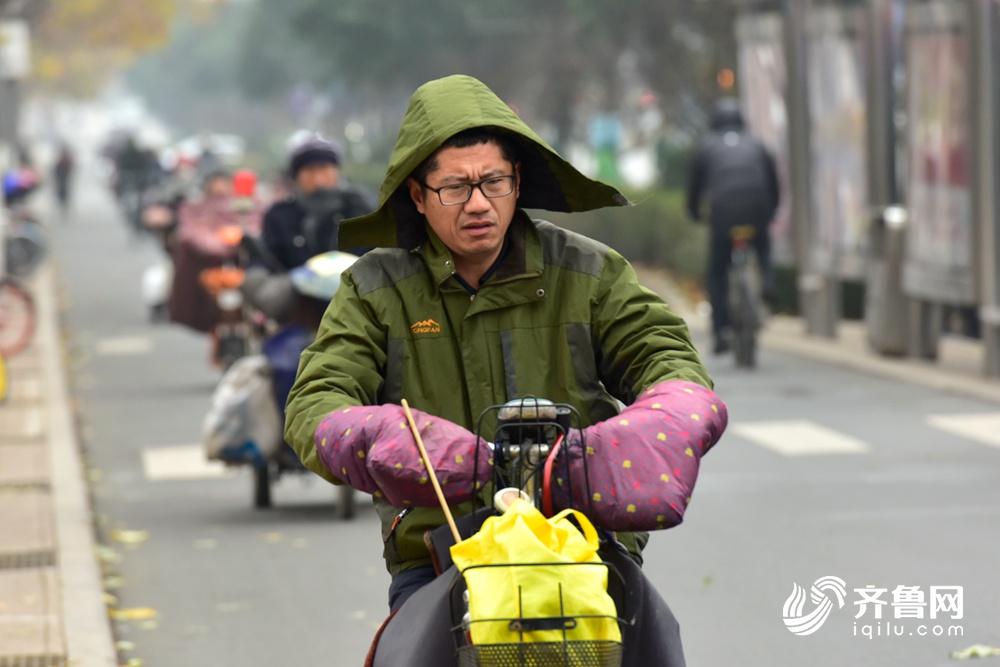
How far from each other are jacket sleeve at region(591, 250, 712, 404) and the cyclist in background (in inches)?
525

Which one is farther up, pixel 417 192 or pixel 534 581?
pixel 417 192

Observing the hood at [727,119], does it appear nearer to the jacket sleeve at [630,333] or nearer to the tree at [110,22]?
the jacket sleeve at [630,333]

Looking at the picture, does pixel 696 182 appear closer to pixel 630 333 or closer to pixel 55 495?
pixel 55 495

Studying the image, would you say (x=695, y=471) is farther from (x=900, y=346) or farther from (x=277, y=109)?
(x=277, y=109)

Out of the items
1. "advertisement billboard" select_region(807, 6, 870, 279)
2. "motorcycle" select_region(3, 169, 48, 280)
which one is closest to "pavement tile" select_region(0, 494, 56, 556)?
"advertisement billboard" select_region(807, 6, 870, 279)

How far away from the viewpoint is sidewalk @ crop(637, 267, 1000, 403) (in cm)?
1558

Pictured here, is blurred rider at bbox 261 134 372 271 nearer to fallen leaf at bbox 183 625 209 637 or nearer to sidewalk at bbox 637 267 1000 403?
fallen leaf at bbox 183 625 209 637

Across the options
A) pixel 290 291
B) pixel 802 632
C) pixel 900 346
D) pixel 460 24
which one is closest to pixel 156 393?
pixel 900 346

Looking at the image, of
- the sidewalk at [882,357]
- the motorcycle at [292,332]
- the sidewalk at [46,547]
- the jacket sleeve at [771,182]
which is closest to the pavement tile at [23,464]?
the sidewalk at [46,547]

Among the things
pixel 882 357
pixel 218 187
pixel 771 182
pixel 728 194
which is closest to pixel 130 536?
pixel 728 194

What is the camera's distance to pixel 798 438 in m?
13.1

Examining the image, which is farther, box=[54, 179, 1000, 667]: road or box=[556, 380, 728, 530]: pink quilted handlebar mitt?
box=[54, 179, 1000, 667]: road

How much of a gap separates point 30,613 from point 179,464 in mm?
5134

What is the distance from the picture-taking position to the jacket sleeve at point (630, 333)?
4086mm
